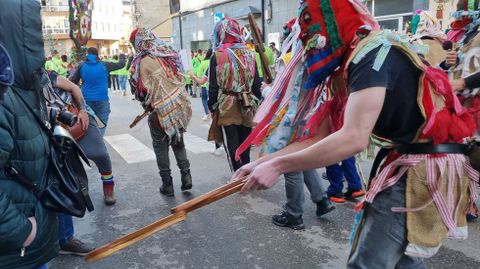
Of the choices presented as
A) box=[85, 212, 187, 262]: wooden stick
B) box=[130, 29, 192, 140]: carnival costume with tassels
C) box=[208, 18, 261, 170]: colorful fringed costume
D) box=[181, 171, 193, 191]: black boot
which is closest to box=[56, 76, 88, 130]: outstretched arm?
box=[130, 29, 192, 140]: carnival costume with tassels

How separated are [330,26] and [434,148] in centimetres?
69

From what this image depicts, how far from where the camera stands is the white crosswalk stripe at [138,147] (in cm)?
689

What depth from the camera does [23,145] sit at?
180cm

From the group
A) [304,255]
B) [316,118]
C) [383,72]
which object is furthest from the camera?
[304,255]

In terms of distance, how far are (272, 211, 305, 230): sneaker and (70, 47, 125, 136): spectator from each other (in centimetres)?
340

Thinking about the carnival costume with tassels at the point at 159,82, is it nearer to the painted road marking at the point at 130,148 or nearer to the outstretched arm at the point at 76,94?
the outstretched arm at the point at 76,94

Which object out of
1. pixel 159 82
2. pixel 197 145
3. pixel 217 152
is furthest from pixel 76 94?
pixel 197 145

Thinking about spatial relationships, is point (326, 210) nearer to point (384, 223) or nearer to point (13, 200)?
point (384, 223)

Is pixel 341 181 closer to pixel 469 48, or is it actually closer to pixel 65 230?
pixel 469 48

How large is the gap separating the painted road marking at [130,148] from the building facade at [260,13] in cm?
294

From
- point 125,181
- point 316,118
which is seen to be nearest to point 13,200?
point 316,118

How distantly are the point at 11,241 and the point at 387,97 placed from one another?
1.63m

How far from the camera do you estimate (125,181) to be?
5.61 meters

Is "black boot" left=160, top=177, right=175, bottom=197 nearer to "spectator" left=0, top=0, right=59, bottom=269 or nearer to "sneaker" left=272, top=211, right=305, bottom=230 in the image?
"sneaker" left=272, top=211, right=305, bottom=230
